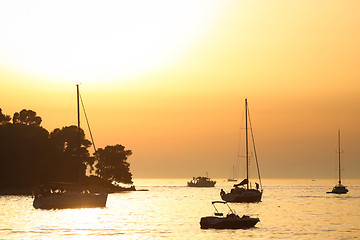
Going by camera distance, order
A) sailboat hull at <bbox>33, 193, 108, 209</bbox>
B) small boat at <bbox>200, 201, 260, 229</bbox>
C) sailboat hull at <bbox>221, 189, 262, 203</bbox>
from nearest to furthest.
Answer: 1. small boat at <bbox>200, 201, 260, 229</bbox>
2. sailboat hull at <bbox>33, 193, 108, 209</bbox>
3. sailboat hull at <bbox>221, 189, 262, 203</bbox>

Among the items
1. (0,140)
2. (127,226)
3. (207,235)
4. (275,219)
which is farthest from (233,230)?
(0,140)

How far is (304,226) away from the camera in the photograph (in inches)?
3664

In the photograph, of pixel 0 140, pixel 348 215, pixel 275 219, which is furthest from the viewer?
pixel 0 140

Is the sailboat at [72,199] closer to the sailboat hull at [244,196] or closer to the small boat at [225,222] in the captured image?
the sailboat hull at [244,196]

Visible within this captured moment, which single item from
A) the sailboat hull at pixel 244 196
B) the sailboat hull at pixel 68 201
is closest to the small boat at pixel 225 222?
the sailboat hull at pixel 68 201

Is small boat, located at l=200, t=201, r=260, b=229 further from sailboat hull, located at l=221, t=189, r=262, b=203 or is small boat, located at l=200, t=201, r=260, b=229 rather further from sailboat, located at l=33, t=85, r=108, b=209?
sailboat hull, located at l=221, t=189, r=262, b=203

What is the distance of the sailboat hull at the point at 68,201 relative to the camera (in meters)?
117

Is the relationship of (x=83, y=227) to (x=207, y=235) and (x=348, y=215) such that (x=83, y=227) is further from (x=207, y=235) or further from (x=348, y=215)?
(x=348, y=215)

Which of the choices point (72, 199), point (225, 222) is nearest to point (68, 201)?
point (72, 199)

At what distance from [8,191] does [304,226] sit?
122033mm

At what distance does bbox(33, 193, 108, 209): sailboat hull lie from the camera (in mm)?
116750

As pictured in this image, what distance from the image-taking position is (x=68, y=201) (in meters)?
117

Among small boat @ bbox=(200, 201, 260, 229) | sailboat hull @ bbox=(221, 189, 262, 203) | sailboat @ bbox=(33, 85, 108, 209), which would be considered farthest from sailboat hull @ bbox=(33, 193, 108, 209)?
small boat @ bbox=(200, 201, 260, 229)

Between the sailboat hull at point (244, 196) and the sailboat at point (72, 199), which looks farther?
the sailboat hull at point (244, 196)
